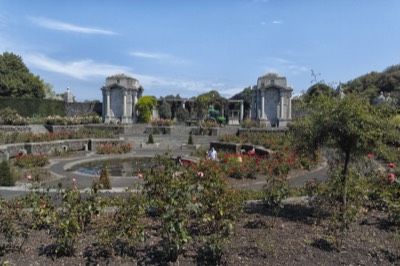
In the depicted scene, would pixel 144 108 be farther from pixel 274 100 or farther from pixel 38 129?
pixel 274 100

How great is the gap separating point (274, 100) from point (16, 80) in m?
35.1

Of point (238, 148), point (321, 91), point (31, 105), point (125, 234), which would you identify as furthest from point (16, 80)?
point (125, 234)

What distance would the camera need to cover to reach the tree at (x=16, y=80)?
44.3 m

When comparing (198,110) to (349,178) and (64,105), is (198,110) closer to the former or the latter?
(64,105)

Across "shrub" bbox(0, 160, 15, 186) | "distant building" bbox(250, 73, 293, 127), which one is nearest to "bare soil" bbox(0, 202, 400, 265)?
"shrub" bbox(0, 160, 15, 186)

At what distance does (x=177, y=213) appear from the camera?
168 inches

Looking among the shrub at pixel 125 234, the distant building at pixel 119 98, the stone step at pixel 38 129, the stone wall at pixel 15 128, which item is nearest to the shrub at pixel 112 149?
the stone wall at pixel 15 128

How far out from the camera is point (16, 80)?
45406mm

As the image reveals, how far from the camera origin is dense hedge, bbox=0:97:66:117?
3634 centimetres

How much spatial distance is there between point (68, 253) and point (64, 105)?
140 feet

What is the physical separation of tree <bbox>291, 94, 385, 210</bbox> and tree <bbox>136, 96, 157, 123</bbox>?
34566 mm

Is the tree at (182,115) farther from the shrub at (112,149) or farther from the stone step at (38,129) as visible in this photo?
the shrub at (112,149)

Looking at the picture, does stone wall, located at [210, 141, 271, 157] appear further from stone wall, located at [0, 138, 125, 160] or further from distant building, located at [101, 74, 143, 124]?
distant building, located at [101, 74, 143, 124]

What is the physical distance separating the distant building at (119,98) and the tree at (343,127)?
118ft
